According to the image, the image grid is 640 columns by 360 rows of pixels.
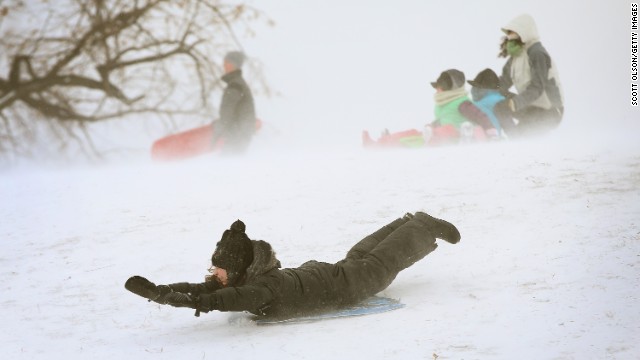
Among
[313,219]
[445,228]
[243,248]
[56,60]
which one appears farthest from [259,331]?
[56,60]

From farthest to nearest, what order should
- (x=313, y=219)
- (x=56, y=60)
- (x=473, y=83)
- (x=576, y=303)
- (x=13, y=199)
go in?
1. (x=56, y=60)
2. (x=473, y=83)
3. (x=13, y=199)
4. (x=313, y=219)
5. (x=576, y=303)

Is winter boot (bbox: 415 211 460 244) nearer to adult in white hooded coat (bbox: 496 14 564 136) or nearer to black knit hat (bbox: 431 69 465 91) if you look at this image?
adult in white hooded coat (bbox: 496 14 564 136)

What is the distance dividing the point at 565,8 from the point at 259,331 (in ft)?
43.9

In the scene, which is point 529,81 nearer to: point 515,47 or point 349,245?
point 515,47

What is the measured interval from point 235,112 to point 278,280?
7.31m

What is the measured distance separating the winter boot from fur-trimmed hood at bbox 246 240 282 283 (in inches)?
44.4

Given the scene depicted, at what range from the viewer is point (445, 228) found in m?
5.23

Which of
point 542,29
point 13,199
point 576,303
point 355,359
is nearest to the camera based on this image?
point 355,359

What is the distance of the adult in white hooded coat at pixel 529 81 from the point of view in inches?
401

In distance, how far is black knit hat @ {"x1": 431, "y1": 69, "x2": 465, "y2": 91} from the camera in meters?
10.6

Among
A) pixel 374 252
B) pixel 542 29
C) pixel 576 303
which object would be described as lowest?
pixel 576 303

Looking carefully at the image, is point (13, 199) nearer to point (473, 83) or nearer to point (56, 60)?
point (56, 60)

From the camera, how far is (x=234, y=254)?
456cm

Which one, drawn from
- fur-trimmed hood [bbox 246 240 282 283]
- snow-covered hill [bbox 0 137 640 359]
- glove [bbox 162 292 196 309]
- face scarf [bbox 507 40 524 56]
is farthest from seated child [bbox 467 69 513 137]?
glove [bbox 162 292 196 309]
